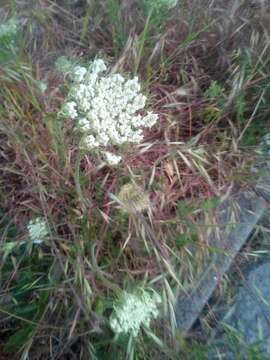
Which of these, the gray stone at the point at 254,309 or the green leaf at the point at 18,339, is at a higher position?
the green leaf at the point at 18,339

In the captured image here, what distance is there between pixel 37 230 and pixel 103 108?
41 cm

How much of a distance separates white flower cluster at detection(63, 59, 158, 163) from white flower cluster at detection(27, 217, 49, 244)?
29 centimetres

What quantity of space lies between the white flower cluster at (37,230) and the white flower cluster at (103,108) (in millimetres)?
294

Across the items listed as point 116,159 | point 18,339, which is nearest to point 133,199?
point 116,159

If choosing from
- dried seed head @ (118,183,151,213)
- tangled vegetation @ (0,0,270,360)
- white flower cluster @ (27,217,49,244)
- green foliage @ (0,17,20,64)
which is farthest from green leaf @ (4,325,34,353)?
green foliage @ (0,17,20,64)

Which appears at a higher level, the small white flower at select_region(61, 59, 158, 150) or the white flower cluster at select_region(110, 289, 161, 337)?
the small white flower at select_region(61, 59, 158, 150)

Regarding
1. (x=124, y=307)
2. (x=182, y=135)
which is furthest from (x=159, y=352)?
(x=182, y=135)

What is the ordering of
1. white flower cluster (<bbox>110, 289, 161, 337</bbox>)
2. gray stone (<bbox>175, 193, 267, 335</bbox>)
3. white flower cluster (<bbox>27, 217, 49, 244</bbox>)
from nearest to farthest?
white flower cluster (<bbox>110, 289, 161, 337</bbox>) → white flower cluster (<bbox>27, 217, 49, 244</bbox>) → gray stone (<bbox>175, 193, 267, 335</bbox>)

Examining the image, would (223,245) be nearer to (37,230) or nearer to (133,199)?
(133,199)

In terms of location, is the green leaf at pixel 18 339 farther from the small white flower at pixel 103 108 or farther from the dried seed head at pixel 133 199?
the small white flower at pixel 103 108

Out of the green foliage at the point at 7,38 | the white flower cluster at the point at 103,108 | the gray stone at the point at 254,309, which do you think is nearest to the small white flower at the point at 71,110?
the white flower cluster at the point at 103,108

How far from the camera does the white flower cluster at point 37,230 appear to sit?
4.49ft

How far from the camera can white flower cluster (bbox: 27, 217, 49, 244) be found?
137cm

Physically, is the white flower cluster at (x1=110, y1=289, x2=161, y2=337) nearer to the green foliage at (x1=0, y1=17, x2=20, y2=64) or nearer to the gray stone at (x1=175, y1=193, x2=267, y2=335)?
the gray stone at (x1=175, y1=193, x2=267, y2=335)
